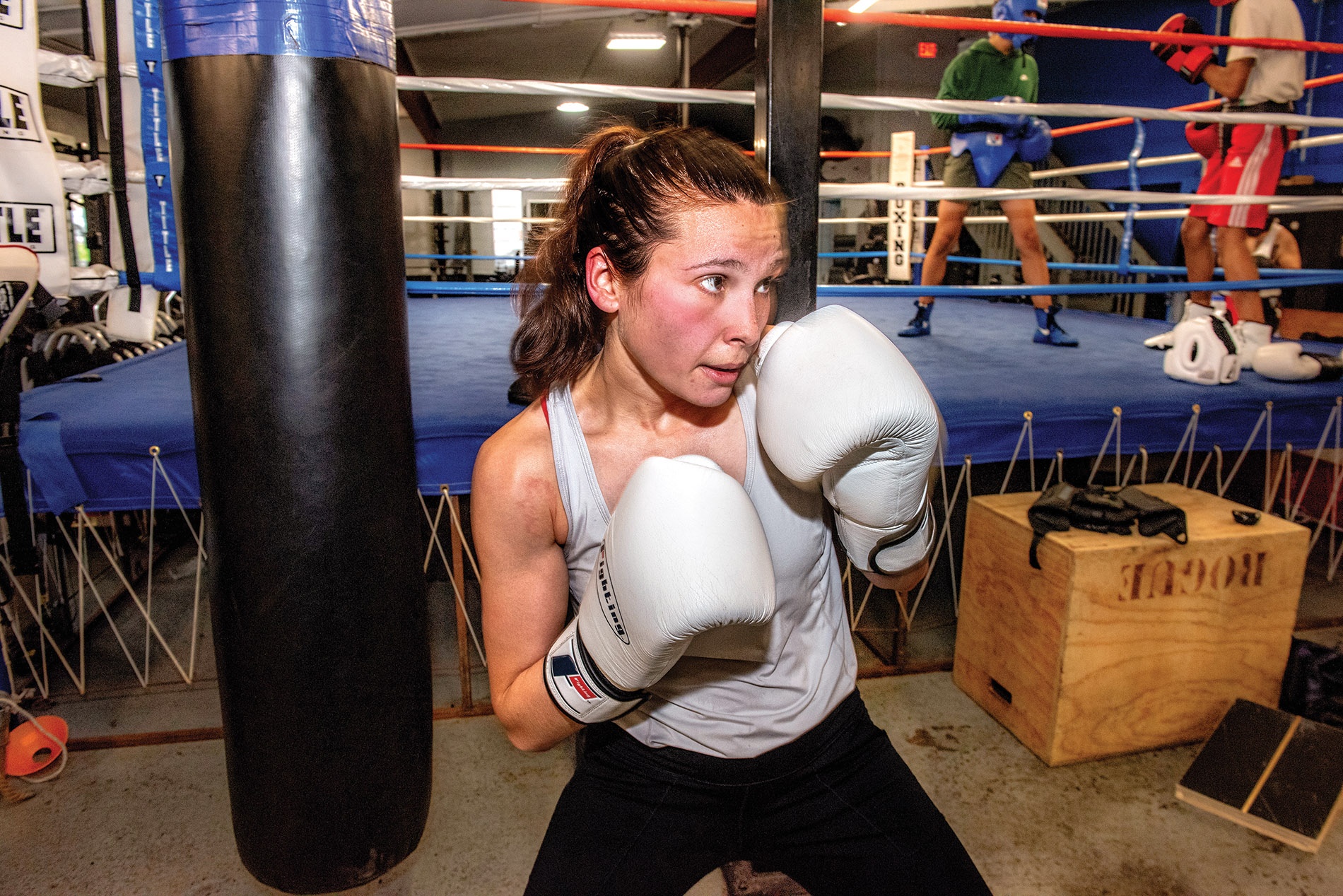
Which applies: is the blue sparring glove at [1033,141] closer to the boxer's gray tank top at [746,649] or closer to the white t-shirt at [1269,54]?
the white t-shirt at [1269,54]

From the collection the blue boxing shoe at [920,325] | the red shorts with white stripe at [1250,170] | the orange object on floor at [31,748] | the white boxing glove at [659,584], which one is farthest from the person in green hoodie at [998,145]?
the orange object on floor at [31,748]

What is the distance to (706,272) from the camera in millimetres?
813

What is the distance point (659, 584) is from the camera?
0.74m

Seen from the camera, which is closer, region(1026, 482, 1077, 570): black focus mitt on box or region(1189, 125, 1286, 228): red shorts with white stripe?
region(1026, 482, 1077, 570): black focus mitt on box

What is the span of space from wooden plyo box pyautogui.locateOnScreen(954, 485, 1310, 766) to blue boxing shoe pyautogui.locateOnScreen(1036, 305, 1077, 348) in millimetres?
1411

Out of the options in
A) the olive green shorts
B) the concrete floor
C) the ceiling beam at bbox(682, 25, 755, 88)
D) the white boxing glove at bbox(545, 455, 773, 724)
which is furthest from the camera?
the ceiling beam at bbox(682, 25, 755, 88)

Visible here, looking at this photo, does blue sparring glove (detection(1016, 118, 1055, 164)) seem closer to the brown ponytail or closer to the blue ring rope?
the blue ring rope

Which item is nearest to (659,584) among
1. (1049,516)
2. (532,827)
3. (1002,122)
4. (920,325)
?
(532,827)

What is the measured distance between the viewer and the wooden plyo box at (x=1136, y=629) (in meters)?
1.66

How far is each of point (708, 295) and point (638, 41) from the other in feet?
26.5

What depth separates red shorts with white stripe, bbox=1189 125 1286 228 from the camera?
8.39 feet

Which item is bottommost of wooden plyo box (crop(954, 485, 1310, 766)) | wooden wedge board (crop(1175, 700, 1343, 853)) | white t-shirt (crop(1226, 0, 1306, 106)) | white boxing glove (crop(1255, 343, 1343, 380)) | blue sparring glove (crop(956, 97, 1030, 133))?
wooden wedge board (crop(1175, 700, 1343, 853))

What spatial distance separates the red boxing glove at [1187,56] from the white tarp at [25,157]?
9.53ft

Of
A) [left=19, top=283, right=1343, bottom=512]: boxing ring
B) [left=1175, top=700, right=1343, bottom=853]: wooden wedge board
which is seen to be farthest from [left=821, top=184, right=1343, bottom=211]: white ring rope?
[left=1175, top=700, right=1343, bottom=853]: wooden wedge board
